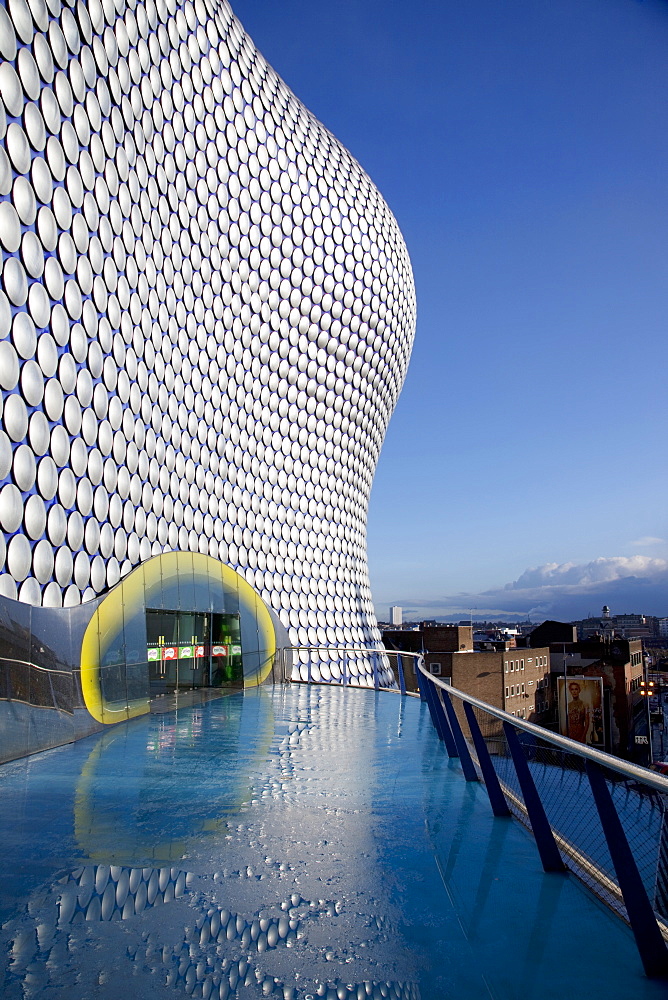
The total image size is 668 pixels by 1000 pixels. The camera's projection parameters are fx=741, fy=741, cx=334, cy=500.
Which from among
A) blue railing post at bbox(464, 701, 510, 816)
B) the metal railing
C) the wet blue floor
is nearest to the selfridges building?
the wet blue floor

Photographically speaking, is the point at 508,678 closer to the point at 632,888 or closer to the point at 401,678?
the point at 401,678

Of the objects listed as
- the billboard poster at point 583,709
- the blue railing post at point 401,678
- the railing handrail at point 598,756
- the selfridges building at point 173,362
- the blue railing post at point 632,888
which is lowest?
the billboard poster at point 583,709

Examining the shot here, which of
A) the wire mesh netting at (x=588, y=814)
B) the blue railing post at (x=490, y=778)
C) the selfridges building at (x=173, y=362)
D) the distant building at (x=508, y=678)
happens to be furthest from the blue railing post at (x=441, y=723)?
the distant building at (x=508, y=678)

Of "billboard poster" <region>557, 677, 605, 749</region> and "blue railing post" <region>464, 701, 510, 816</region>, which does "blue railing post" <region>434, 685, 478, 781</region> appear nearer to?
"blue railing post" <region>464, 701, 510, 816</region>

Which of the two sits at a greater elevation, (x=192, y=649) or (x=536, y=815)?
(x=192, y=649)

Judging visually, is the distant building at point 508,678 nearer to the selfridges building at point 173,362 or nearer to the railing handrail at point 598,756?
the selfridges building at point 173,362

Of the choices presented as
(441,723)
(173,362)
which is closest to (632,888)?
(441,723)

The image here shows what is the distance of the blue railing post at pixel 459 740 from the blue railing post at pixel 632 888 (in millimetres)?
2465

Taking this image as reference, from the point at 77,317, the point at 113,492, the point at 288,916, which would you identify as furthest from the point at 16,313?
the point at 288,916

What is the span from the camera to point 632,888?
2.12 meters

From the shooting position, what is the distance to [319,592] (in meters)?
22.5

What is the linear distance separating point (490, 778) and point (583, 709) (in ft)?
67.6

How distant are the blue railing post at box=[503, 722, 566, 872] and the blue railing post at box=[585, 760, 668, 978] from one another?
2.57ft

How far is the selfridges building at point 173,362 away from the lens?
989 cm
